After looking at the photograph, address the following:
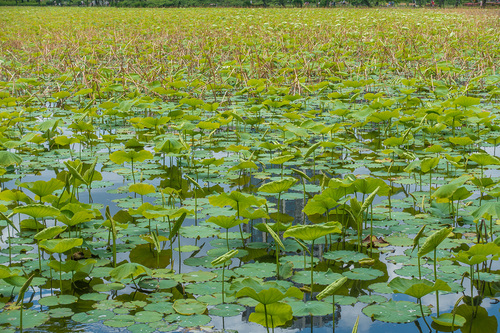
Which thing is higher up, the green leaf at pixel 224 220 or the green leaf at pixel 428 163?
the green leaf at pixel 428 163

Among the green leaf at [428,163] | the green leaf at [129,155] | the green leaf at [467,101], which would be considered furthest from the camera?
the green leaf at [467,101]

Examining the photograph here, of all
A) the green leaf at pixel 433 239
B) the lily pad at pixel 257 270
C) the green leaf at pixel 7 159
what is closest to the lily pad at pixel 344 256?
the lily pad at pixel 257 270

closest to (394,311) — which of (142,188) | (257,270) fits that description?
(257,270)

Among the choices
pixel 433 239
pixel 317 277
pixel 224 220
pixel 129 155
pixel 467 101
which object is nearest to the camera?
pixel 433 239

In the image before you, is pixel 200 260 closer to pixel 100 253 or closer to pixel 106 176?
pixel 100 253

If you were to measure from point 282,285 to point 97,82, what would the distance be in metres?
4.69

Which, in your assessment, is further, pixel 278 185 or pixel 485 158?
pixel 485 158

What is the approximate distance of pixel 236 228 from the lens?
2.75 m

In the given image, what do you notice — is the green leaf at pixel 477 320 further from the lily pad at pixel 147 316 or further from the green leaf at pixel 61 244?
the green leaf at pixel 61 244

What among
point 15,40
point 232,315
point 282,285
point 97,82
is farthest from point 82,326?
point 15,40

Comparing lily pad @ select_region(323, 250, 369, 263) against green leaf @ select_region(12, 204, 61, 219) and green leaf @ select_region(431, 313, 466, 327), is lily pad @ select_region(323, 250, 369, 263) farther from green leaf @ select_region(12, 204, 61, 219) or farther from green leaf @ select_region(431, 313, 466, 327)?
green leaf @ select_region(12, 204, 61, 219)

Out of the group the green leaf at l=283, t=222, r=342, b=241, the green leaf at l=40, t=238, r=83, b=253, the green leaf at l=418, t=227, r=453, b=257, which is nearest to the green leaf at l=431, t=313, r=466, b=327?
the green leaf at l=418, t=227, r=453, b=257

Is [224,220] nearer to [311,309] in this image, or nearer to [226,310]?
[226,310]

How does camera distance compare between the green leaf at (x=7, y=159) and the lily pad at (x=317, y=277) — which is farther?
the green leaf at (x=7, y=159)
